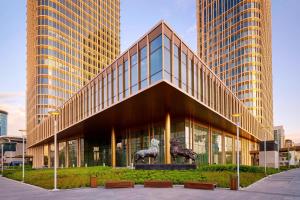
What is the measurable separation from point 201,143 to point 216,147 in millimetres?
9160

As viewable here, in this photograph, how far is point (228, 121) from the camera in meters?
53.5

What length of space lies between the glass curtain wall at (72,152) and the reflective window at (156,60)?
5093 cm

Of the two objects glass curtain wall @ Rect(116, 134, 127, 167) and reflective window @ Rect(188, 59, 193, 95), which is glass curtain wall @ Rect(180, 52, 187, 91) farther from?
glass curtain wall @ Rect(116, 134, 127, 167)

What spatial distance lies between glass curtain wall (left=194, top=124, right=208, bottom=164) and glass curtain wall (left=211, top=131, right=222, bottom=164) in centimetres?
411

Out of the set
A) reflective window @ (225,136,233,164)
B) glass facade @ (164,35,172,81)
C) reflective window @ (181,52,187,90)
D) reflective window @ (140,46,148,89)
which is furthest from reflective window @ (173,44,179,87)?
reflective window @ (225,136,233,164)

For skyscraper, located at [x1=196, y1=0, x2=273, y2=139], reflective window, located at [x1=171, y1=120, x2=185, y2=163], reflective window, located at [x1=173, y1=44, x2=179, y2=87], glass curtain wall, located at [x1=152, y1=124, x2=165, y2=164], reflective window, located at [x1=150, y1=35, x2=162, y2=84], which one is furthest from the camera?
skyscraper, located at [x1=196, y1=0, x2=273, y2=139]

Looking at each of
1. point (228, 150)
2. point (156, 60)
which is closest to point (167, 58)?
point (156, 60)

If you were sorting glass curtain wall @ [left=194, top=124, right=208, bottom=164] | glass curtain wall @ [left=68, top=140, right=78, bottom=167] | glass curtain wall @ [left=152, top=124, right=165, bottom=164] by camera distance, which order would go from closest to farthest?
glass curtain wall @ [left=152, top=124, right=165, bottom=164]
glass curtain wall @ [left=194, top=124, right=208, bottom=164]
glass curtain wall @ [left=68, top=140, right=78, bottom=167]

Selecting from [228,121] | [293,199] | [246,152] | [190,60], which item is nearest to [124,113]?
[190,60]

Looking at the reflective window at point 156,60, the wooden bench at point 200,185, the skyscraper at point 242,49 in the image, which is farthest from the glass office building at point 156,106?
the skyscraper at point 242,49

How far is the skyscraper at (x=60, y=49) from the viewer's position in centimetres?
10981

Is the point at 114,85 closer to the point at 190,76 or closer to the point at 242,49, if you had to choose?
the point at 190,76

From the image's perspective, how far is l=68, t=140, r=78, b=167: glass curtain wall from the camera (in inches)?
3081

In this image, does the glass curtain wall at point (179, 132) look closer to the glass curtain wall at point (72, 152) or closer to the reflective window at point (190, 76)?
the reflective window at point (190, 76)
